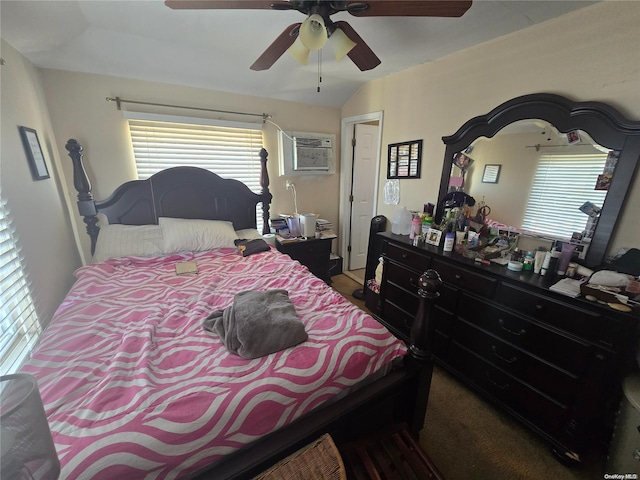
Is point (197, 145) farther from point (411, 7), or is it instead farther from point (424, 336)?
point (424, 336)

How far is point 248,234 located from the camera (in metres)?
2.62

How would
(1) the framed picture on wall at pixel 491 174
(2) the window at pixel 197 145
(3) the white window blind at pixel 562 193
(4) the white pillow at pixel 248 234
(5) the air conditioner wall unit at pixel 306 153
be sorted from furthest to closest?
(5) the air conditioner wall unit at pixel 306 153
(4) the white pillow at pixel 248 234
(2) the window at pixel 197 145
(1) the framed picture on wall at pixel 491 174
(3) the white window blind at pixel 562 193

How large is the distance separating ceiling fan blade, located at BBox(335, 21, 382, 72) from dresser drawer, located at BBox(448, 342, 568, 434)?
6.58 ft

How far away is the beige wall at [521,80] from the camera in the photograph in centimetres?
130

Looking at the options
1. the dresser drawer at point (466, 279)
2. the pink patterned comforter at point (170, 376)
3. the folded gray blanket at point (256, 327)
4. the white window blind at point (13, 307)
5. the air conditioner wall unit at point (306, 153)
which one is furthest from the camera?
the air conditioner wall unit at point (306, 153)

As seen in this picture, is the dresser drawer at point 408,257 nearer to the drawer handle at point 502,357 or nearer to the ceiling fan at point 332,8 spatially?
the drawer handle at point 502,357

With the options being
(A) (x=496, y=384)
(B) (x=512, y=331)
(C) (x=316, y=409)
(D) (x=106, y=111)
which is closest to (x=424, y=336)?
(C) (x=316, y=409)

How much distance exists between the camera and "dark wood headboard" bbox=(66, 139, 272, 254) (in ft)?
6.95

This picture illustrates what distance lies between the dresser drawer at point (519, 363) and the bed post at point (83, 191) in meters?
3.07

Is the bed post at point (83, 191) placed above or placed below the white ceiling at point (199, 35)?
below

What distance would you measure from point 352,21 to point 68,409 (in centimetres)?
239

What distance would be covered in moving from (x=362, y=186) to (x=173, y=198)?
2.30 m

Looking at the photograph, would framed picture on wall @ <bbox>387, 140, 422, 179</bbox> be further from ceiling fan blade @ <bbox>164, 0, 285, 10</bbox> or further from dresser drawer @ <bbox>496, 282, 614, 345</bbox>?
ceiling fan blade @ <bbox>164, 0, 285, 10</bbox>

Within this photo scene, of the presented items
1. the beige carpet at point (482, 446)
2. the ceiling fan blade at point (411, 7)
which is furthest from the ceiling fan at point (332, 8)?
the beige carpet at point (482, 446)
